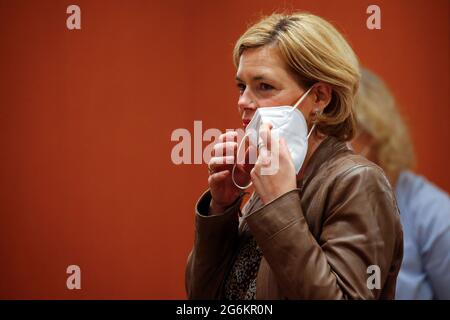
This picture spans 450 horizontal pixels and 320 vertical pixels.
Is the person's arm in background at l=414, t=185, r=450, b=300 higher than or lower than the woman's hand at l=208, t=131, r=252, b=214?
lower

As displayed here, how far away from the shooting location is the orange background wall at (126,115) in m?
3.13

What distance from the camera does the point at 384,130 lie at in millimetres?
2699

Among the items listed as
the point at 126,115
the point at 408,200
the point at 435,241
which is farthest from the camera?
Result: the point at 126,115

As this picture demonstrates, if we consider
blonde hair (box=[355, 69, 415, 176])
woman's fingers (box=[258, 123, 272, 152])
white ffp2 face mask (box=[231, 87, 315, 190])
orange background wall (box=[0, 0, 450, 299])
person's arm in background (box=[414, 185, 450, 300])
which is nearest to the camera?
woman's fingers (box=[258, 123, 272, 152])

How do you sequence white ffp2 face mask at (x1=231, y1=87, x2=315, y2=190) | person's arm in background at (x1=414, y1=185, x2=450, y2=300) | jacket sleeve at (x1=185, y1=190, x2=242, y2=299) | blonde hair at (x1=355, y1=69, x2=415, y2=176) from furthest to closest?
blonde hair at (x1=355, y1=69, x2=415, y2=176), person's arm in background at (x1=414, y1=185, x2=450, y2=300), jacket sleeve at (x1=185, y1=190, x2=242, y2=299), white ffp2 face mask at (x1=231, y1=87, x2=315, y2=190)

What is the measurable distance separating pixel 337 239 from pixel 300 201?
189 millimetres

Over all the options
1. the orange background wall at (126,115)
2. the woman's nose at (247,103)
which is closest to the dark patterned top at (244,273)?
the woman's nose at (247,103)

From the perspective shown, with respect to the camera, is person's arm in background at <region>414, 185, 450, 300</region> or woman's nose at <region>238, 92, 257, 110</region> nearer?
woman's nose at <region>238, 92, 257, 110</region>

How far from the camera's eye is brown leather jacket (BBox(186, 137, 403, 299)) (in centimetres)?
137

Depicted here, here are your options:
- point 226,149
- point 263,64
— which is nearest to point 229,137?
point 226,149

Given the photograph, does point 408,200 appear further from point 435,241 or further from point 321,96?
point 321,96

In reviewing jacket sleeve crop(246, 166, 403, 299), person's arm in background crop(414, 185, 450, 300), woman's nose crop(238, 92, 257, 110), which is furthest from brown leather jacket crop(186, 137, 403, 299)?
person's arm in background crop(414, 185, 450, 300)

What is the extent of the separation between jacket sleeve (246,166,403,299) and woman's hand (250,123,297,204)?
3 cm

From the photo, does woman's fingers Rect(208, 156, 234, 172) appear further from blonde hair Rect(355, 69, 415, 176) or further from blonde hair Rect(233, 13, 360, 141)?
blonde hair Rect(355, 69, 415, 176)
